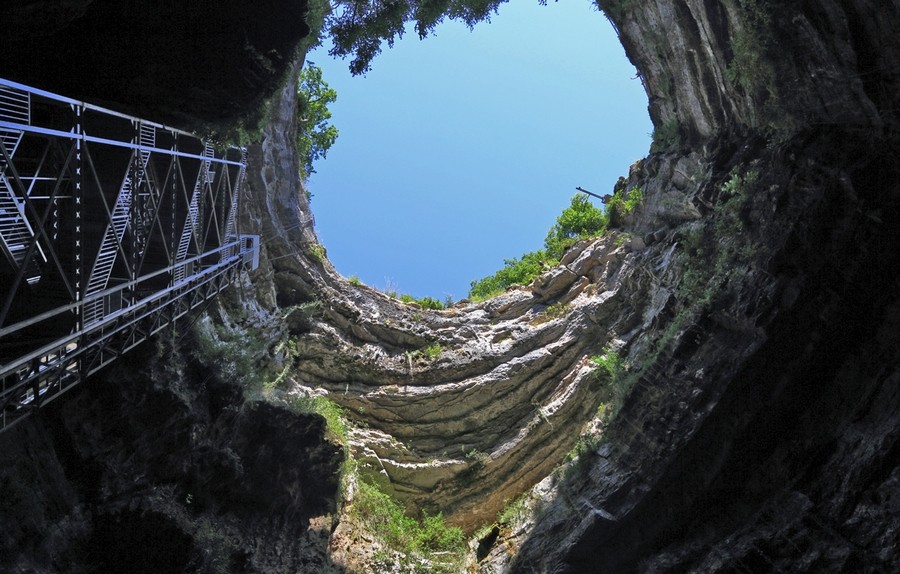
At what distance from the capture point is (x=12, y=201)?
9.30 meters

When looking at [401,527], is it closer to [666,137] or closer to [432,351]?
[432,351]

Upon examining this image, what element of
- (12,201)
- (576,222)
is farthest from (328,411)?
(576,222)

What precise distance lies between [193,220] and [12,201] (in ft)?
16.7

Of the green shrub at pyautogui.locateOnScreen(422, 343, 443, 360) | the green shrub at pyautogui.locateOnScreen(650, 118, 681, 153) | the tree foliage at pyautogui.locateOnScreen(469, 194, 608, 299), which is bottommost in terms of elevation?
the green shrub at pyautogui.locateOnScreen(422, 343, 443, 360)

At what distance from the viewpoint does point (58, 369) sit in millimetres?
9727

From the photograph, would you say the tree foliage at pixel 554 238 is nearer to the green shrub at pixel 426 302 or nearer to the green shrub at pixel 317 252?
the green shrub at pixel 426 302

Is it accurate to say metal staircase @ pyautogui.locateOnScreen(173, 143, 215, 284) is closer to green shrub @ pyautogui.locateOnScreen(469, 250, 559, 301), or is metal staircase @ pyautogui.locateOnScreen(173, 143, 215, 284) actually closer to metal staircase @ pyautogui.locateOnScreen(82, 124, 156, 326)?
metal staircase @ pyautogui.locateOnScreen(82, 124, 156, 326)

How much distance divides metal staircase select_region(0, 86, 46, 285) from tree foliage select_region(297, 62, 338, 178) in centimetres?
1754

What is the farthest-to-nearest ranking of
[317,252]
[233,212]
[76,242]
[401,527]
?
[317,252] → [401,527] → [233,212] → [76,242]

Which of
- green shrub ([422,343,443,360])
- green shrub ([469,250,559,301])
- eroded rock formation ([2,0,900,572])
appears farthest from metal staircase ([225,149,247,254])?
green shrub ([469,250,559,301])

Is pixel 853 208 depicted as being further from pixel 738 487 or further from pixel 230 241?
pixel 230 241

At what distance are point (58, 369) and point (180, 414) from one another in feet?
14.2

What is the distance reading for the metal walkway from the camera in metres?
9.23

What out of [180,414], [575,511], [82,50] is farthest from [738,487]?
[82,50]
